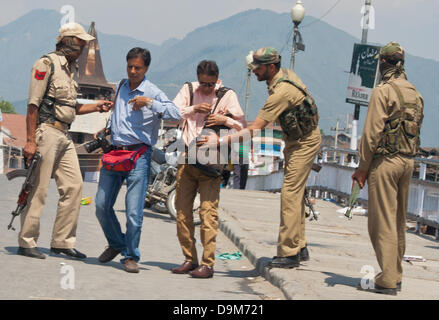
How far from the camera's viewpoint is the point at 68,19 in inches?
361

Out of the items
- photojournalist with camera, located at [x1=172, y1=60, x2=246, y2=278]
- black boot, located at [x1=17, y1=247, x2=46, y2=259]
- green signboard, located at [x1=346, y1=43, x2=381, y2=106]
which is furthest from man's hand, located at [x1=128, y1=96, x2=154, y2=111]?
green signboard, located at [x1=346, y1=43, x2=381, y2=106]

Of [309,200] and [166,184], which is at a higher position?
[309,200]

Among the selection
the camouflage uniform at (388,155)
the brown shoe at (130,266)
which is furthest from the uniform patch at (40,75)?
the camouflage uniform at (388,155)

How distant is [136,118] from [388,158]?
235 cm

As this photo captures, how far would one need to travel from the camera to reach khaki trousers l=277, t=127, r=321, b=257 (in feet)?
25.4

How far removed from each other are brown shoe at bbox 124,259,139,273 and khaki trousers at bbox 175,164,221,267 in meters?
0.61

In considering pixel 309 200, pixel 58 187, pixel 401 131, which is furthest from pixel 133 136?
pixel 309 200

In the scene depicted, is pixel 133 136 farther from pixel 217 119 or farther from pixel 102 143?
pixel 217 119

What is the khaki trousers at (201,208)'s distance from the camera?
785 cm

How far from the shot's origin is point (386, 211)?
682 centimetres

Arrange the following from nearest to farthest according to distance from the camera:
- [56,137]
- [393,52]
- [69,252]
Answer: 1. [393,52]
2. [56,137]
3. [69,252]

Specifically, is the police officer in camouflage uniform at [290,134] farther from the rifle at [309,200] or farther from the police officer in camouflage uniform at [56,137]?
the police officer in camouflage uniform at [56,137]
